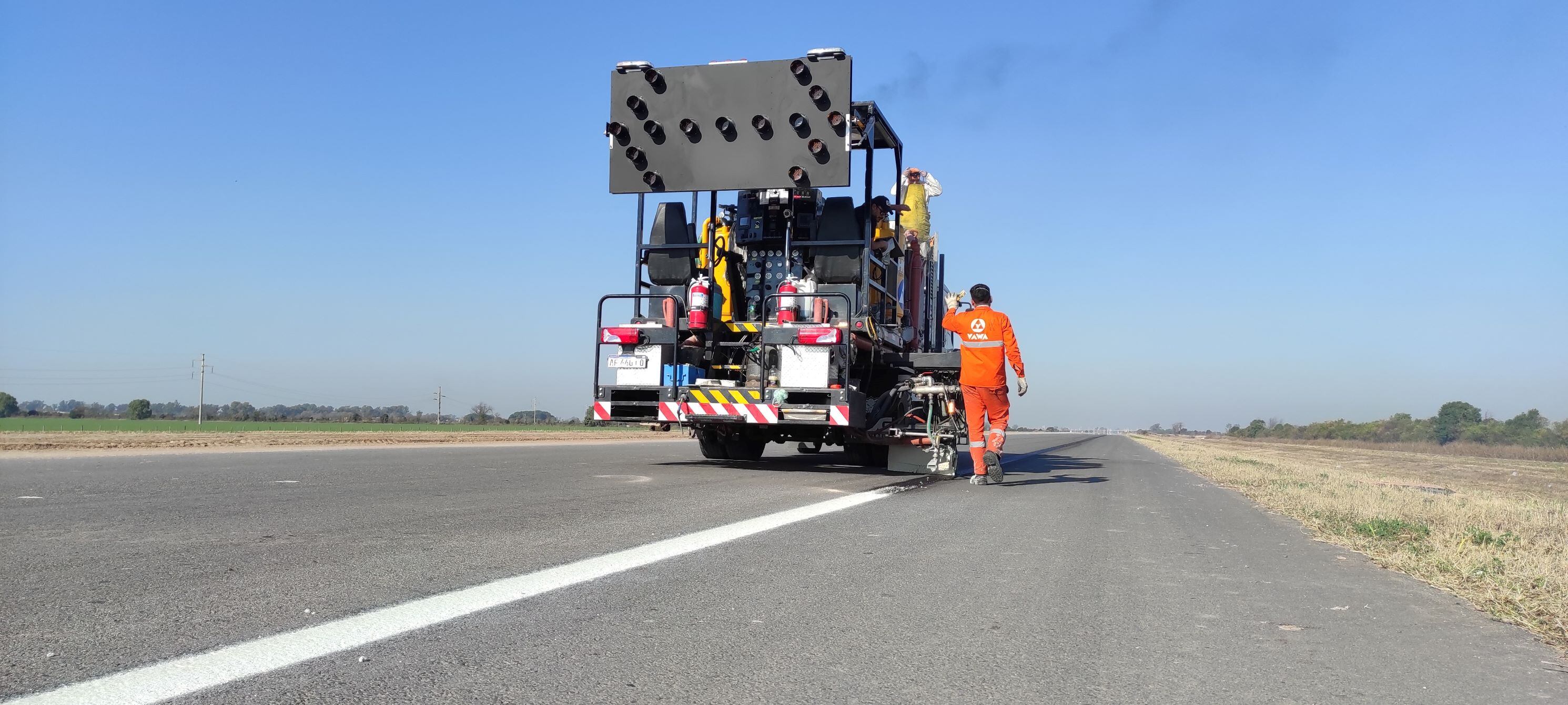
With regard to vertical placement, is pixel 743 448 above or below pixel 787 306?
below

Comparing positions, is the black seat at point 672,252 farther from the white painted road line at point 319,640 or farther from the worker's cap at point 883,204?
the white painted road line at point 319,640

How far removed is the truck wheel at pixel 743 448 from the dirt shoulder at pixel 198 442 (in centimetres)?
757

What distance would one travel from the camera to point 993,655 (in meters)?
3.20

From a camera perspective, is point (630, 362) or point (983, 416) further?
point (630, 362)

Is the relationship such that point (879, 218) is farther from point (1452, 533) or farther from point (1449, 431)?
point (1449, 431)

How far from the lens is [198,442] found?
23.8m

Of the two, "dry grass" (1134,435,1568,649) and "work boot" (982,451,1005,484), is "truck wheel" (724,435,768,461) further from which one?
"dry grass" (1134,435,1568,649)

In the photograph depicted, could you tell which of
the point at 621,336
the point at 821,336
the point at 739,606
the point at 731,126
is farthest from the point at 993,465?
the point at 739,606

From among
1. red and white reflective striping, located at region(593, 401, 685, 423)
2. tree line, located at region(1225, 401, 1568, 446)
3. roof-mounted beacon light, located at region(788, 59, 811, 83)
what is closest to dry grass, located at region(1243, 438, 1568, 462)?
tree line, located at region(1225, 401, 1568, 446)

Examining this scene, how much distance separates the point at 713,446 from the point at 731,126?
430 cm

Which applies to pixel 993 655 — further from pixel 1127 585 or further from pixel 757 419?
→ pixel 757 419

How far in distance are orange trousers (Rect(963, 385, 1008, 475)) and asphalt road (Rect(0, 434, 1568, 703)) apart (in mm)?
2616

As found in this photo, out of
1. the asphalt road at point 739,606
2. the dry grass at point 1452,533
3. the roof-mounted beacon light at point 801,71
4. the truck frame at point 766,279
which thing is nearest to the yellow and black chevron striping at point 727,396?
the truck frame at point 766,279

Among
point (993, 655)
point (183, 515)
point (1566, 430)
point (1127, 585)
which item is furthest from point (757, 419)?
point (1566, 430)
